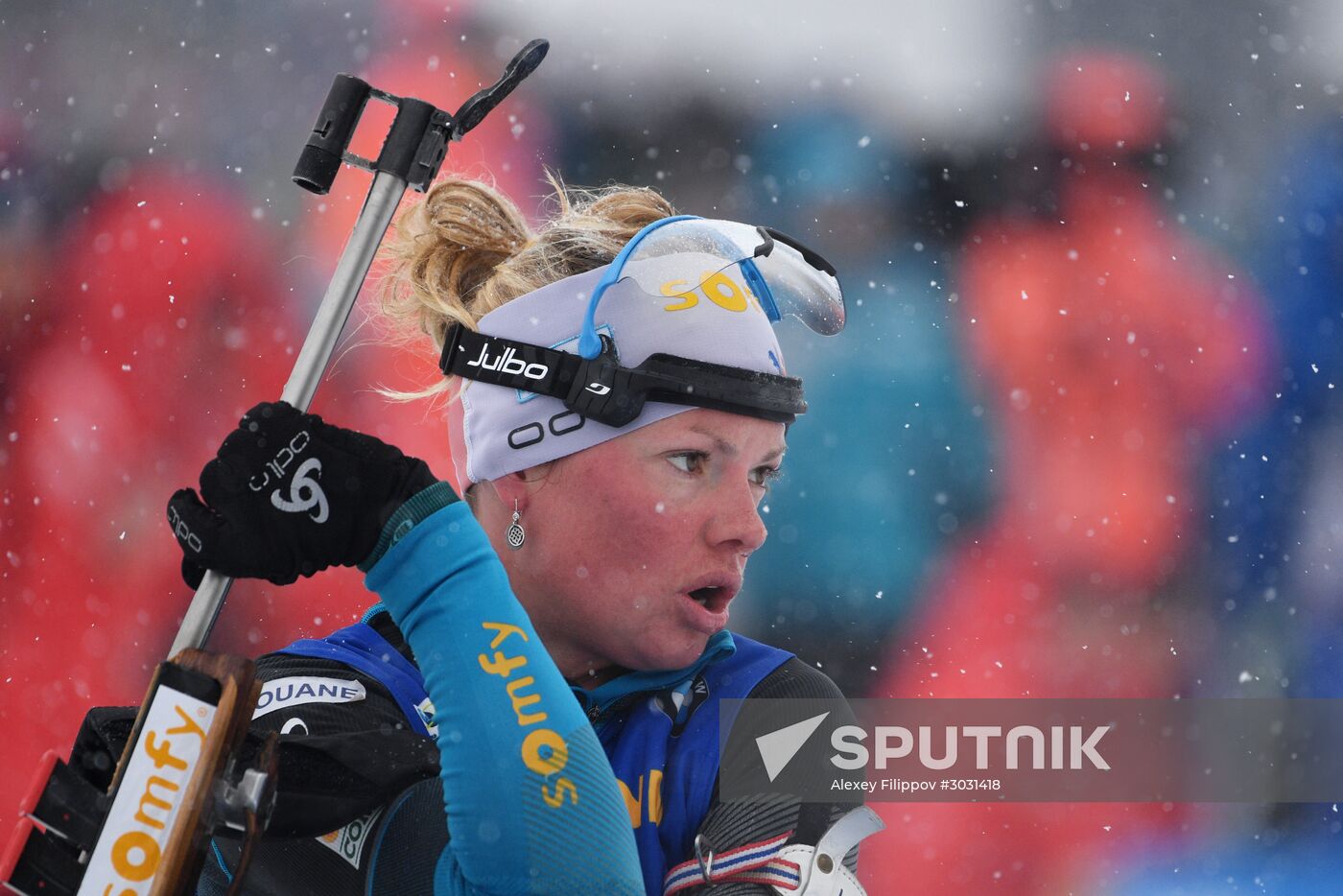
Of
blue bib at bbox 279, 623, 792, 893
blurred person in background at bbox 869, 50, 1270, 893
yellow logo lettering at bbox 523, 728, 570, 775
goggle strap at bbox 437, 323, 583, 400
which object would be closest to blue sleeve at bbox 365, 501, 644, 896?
yellow logo lettering at bbox 523, 728, 570, 775

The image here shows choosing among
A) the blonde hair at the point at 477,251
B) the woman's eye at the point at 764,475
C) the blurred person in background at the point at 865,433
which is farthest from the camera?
the blurred person in background at the point at 865,433

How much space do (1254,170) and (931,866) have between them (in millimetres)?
2249

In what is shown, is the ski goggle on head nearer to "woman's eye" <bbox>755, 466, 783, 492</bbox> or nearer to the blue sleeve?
"woman's eye" <bbox>755, 466, 783, 492</bbox>

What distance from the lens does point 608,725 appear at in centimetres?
153

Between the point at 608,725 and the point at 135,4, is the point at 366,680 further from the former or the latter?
the point at 135,4

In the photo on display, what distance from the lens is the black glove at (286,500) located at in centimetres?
114

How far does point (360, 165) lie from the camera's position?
1.34 m

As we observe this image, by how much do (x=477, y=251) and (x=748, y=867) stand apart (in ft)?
2.75

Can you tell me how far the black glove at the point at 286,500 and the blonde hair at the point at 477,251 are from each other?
19.9 inches

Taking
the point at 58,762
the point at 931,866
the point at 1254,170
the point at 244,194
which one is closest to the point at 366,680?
the point at 58,762

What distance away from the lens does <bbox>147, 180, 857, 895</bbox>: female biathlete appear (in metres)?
1.14

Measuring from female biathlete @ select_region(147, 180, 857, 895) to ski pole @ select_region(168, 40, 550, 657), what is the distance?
8 cm

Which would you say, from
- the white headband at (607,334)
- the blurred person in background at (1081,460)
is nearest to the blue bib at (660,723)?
the white headband at (607,334)

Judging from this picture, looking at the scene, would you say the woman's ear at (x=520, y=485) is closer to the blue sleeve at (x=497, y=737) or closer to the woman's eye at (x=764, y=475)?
the woman's eye at (x=764, y=475)
